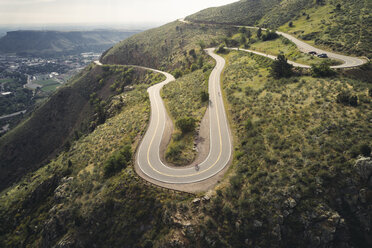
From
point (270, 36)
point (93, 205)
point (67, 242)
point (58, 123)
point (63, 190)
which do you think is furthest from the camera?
point (58, 123)

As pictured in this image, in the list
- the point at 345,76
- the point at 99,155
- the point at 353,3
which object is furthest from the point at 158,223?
the point at 353,3

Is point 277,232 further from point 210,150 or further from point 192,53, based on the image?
point 192,53

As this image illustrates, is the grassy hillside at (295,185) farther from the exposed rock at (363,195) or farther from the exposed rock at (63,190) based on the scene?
the exposed rock at (63,190)

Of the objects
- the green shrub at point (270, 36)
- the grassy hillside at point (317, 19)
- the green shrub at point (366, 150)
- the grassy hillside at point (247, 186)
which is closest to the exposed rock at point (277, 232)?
the grassy hillside at point (247, 186)

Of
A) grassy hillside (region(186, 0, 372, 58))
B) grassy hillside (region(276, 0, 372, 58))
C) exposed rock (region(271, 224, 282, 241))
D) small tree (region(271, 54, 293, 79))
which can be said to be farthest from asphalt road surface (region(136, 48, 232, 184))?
grassy hillside (region(186, 0, 372, 58))

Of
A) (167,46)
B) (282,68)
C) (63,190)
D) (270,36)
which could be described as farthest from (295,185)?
(167,46)

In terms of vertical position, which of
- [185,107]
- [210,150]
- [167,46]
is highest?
[167,46]

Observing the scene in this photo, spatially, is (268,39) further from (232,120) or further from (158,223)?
(158,223)
